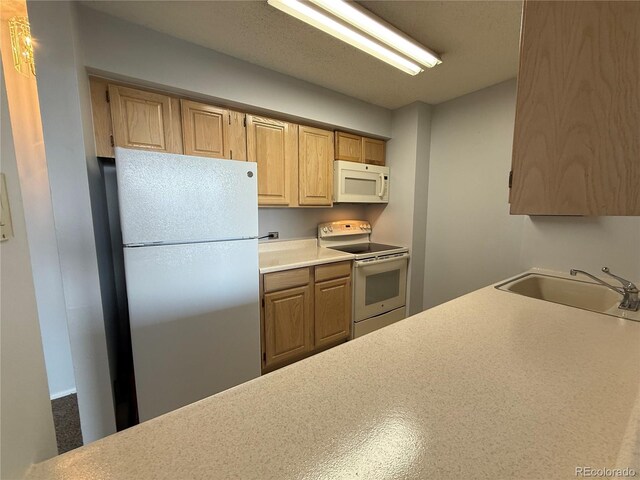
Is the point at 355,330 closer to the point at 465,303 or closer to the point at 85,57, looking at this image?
the point at 465,303

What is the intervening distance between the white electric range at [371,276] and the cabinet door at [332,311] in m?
0.09

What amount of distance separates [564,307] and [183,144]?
2.31m

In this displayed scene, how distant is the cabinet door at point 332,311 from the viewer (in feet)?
7.51

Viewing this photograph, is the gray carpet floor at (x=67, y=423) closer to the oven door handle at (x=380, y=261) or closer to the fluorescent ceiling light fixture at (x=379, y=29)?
the oven door handle at (x=380, y=261)

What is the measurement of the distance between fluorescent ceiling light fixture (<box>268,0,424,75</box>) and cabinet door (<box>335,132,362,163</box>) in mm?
862

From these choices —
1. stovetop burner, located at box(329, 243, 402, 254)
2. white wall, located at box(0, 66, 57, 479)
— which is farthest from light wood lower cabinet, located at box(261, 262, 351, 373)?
white wall, located at box(0, 66, 57, 479)

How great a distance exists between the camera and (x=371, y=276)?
8.43 ft

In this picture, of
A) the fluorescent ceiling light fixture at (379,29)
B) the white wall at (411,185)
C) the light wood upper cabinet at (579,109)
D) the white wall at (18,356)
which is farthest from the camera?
the white wall at (411,185)

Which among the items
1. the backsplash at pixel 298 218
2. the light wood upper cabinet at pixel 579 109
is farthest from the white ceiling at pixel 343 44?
the backsplash at pixel 298 218

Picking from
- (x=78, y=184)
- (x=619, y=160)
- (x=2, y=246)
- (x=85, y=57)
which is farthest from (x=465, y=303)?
(x=85, y=57)

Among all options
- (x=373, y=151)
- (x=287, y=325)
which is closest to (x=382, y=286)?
(x=287, y=325)

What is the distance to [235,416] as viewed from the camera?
55 cm

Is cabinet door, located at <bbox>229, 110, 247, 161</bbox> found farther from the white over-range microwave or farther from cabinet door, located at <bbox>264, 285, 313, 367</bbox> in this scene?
cabinet door, located at <bbox>264, 285, 313, 367</bbox>

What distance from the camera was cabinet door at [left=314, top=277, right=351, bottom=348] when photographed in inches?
90.1
